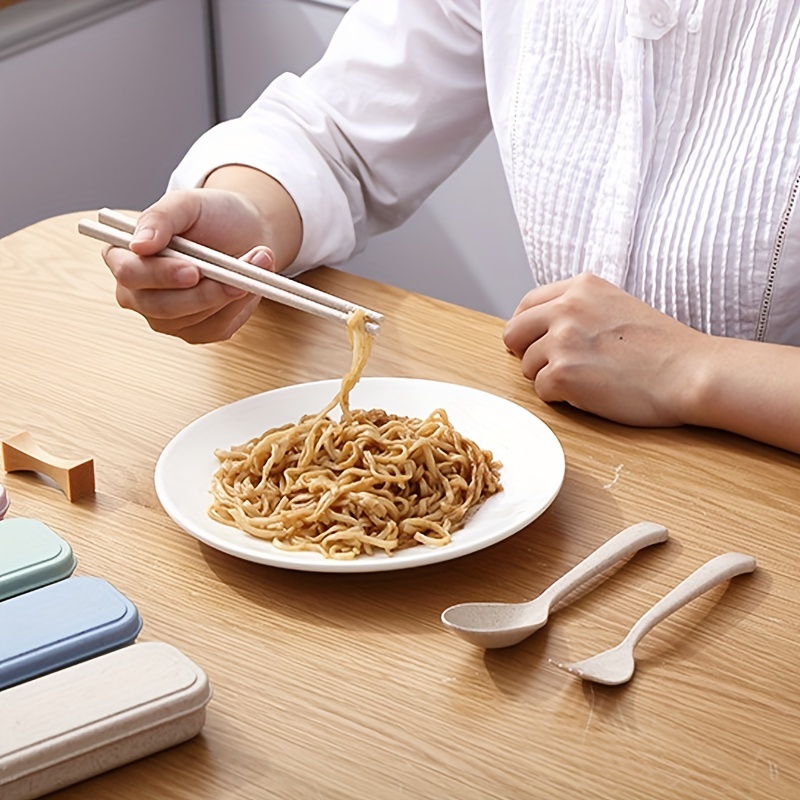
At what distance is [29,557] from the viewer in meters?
0.87

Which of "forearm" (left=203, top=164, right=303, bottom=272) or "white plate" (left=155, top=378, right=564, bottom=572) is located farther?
"forearm" (left=203, top=164, right=303, bottom=272)

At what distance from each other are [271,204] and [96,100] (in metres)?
1.44

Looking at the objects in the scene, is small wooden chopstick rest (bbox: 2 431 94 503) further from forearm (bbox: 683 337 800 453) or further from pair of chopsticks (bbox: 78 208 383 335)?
forearm (bbox: 683 337 800 453)

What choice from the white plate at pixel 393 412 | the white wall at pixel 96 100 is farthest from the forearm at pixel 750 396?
the white wall at pixel 96 100

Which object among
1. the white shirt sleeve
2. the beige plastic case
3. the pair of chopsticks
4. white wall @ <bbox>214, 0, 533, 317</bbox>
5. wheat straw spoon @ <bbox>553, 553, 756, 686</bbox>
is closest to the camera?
the beige plastic case

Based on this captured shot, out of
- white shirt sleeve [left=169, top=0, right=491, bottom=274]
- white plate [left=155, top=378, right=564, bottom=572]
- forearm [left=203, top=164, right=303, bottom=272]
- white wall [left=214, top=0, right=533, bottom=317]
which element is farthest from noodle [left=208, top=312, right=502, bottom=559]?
white wall [left=214, top=0, right=533, bottom=317]

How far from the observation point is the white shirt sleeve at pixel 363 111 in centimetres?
156

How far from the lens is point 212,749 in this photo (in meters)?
0.79

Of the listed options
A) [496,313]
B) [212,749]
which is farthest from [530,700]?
[496,313]

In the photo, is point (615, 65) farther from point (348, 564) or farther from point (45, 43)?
point (45, 43)

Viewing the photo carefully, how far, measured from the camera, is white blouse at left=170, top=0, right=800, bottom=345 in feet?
4.32

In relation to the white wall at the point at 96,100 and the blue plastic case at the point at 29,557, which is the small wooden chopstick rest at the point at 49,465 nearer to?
the blue plastic case at the point at 29,557

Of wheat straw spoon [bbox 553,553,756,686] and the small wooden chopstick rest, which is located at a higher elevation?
the small wooden chopstick rest

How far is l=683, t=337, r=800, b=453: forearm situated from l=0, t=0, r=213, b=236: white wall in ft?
5.97
